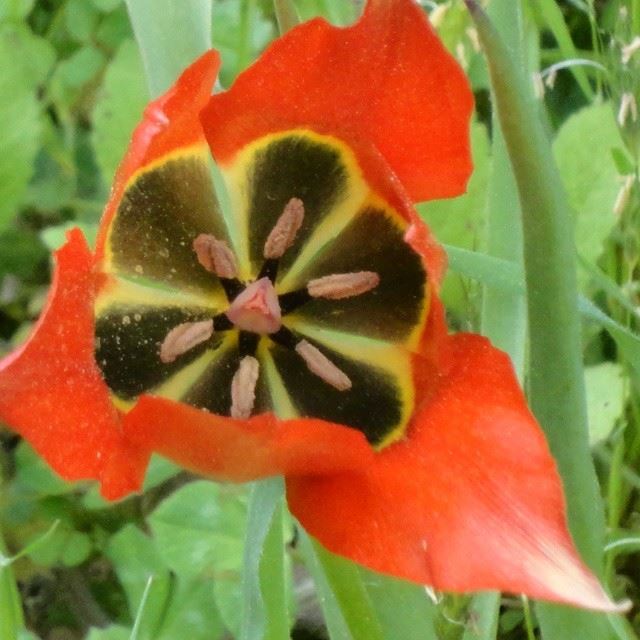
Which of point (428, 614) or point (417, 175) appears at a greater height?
point (417, 175)

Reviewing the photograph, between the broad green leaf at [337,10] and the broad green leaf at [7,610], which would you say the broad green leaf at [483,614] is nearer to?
the broad green leaf at [7,610]

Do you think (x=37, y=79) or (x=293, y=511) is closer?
(x=293, y=511)

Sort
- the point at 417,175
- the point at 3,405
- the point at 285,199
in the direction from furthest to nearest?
the point at 285,199, the point at 417,175, the point at 3,405

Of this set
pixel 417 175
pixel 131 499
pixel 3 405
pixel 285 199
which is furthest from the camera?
pixel 131 499

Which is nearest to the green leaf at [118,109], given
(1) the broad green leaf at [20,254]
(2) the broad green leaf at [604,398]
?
(1) the broad green leaf at [20,254]

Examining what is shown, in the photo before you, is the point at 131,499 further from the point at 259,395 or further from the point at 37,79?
the point at 259,395

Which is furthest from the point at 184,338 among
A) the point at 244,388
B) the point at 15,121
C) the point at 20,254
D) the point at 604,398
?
the point at 20,254

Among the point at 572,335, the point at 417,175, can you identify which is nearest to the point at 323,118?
the point at 417,175

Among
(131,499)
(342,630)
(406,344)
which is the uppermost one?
(406,344)
